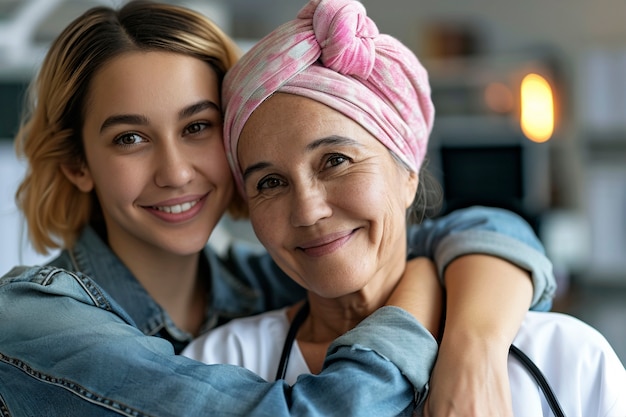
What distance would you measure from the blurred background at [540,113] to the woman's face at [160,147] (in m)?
2.79

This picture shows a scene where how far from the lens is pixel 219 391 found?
114 cm

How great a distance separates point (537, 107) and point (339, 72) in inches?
121

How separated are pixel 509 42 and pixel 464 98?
2.27 feet

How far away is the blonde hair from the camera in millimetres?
A: 1554

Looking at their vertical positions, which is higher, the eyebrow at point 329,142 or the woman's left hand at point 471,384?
the eyebrow at point 329,142

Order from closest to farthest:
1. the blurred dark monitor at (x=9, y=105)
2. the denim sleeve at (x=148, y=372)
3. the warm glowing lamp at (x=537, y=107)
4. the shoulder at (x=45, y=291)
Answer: the denim sleeve at (x=148, y=372) → the shoulder at (x=45, y=291) → the blurred dark monitor at (x=9, y=105) → the warm glowing lamp at (x=537, y=107)

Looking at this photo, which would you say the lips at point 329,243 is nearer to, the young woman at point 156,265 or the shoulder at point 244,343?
the young woman at point 156,265

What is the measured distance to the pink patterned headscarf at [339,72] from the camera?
1.30 meters

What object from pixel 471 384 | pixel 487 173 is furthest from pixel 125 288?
pixel 487 173

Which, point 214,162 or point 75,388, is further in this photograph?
point 214,162

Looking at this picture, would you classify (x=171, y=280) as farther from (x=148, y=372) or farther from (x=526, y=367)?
(x=526, y=367)

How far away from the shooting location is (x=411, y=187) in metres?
1.46

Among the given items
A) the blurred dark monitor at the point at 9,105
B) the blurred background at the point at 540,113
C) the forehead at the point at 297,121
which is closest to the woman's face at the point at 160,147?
the forehead at the point at 297,121

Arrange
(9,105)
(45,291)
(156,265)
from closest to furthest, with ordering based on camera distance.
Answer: (45,291) < (156,265) < (9,105)
